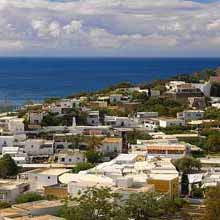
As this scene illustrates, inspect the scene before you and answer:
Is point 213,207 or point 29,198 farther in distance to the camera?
point 29,198

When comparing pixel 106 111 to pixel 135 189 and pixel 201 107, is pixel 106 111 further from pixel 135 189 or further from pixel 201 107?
pixel 135 189

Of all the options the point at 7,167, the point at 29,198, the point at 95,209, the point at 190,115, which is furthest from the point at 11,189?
the point at 190,115

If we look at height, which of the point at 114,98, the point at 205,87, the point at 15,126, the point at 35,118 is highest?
the point at 205,87

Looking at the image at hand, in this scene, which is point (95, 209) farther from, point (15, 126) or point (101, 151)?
point (15, 126)

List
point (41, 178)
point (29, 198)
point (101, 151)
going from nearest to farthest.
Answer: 1. point (29, 198)
2. point (41, 178)
3. point (101, 151)

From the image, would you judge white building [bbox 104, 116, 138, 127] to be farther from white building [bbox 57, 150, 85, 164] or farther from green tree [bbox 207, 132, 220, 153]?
white building [bbox 57, 150, 85, 164]

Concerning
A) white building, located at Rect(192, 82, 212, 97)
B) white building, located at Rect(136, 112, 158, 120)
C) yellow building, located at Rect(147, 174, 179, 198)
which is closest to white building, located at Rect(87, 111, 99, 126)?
white building, located at Rect(136, 112, 158, 120)

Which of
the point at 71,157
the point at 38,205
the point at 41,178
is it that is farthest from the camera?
the point at 71,157

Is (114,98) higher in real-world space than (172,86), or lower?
lower

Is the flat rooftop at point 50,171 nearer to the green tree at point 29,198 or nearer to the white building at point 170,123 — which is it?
the green tree at point 29,198
